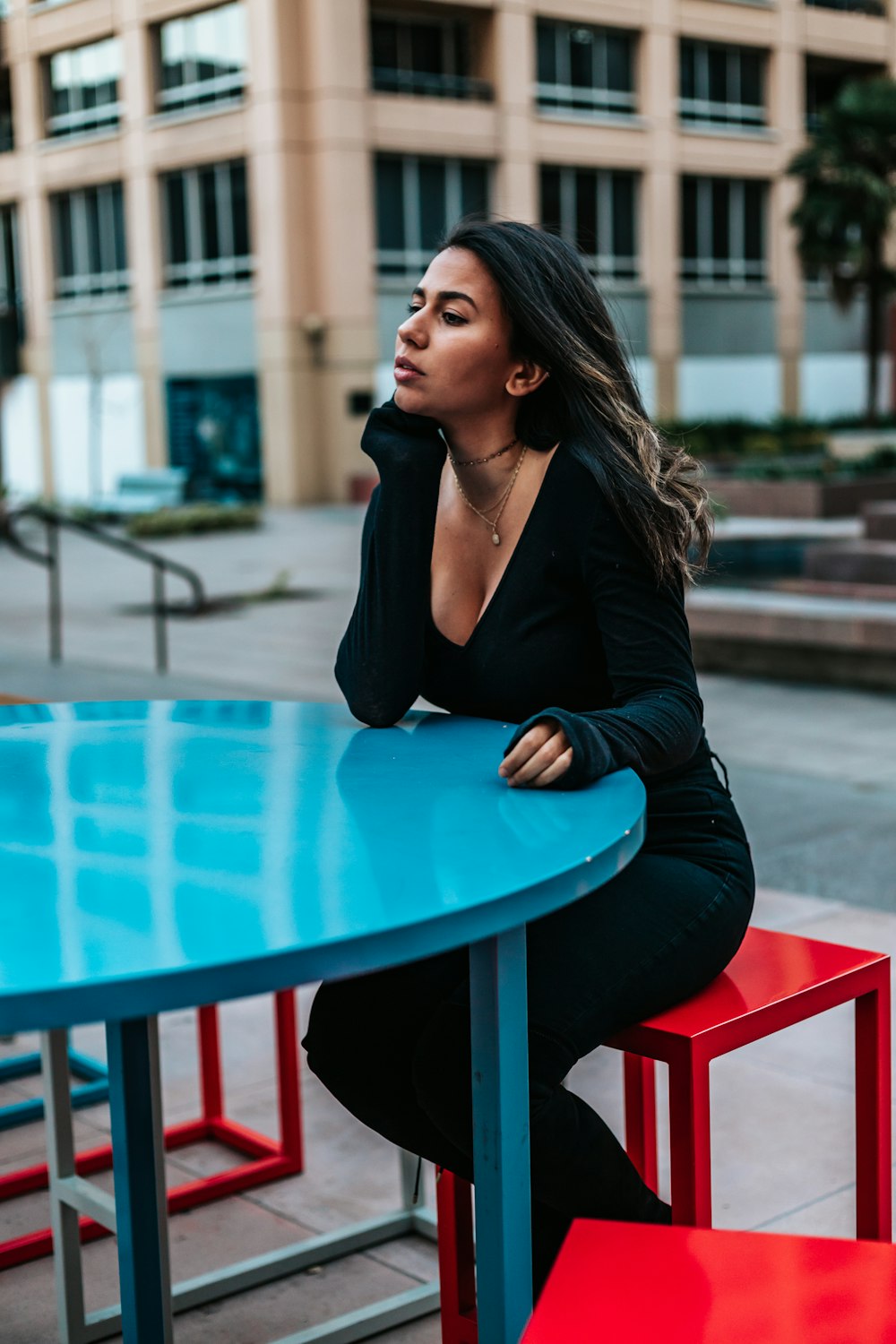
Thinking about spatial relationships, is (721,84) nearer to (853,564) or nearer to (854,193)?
(854,193)

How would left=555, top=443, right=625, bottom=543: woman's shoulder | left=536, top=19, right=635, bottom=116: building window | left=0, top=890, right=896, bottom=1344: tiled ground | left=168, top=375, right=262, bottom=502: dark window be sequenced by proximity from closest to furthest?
left=555, top=443, right=625, bottom=543: woman's shoulder, left=0, top=890, right=896, bottom=1344: tiled ground, left=168, top=375, right=262, bottom=502: dark window, left=536, top=19, right=635, bottom=116: building window

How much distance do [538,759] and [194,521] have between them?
72.7ft

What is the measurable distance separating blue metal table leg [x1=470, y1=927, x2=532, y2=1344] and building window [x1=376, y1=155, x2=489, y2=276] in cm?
3042

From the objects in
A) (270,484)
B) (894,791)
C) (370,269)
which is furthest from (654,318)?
(894,791)

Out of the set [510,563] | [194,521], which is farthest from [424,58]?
[510,563]

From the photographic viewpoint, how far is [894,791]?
6613 millimetres

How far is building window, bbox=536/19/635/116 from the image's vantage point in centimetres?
3319

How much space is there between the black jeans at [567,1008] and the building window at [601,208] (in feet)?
105

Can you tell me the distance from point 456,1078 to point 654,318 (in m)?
34.7

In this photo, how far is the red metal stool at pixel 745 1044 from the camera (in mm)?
2066

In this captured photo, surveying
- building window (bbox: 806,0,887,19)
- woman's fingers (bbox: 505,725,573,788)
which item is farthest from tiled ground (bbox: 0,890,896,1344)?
building window (bbox: 806,0,887,19)

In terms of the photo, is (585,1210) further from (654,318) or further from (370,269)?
(654,318)

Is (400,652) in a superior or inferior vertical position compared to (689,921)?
superior

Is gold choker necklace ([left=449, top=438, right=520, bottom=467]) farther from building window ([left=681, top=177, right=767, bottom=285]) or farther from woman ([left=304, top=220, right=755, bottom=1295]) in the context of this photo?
building window ([left=681, top=177, right=767, bottom=285])
